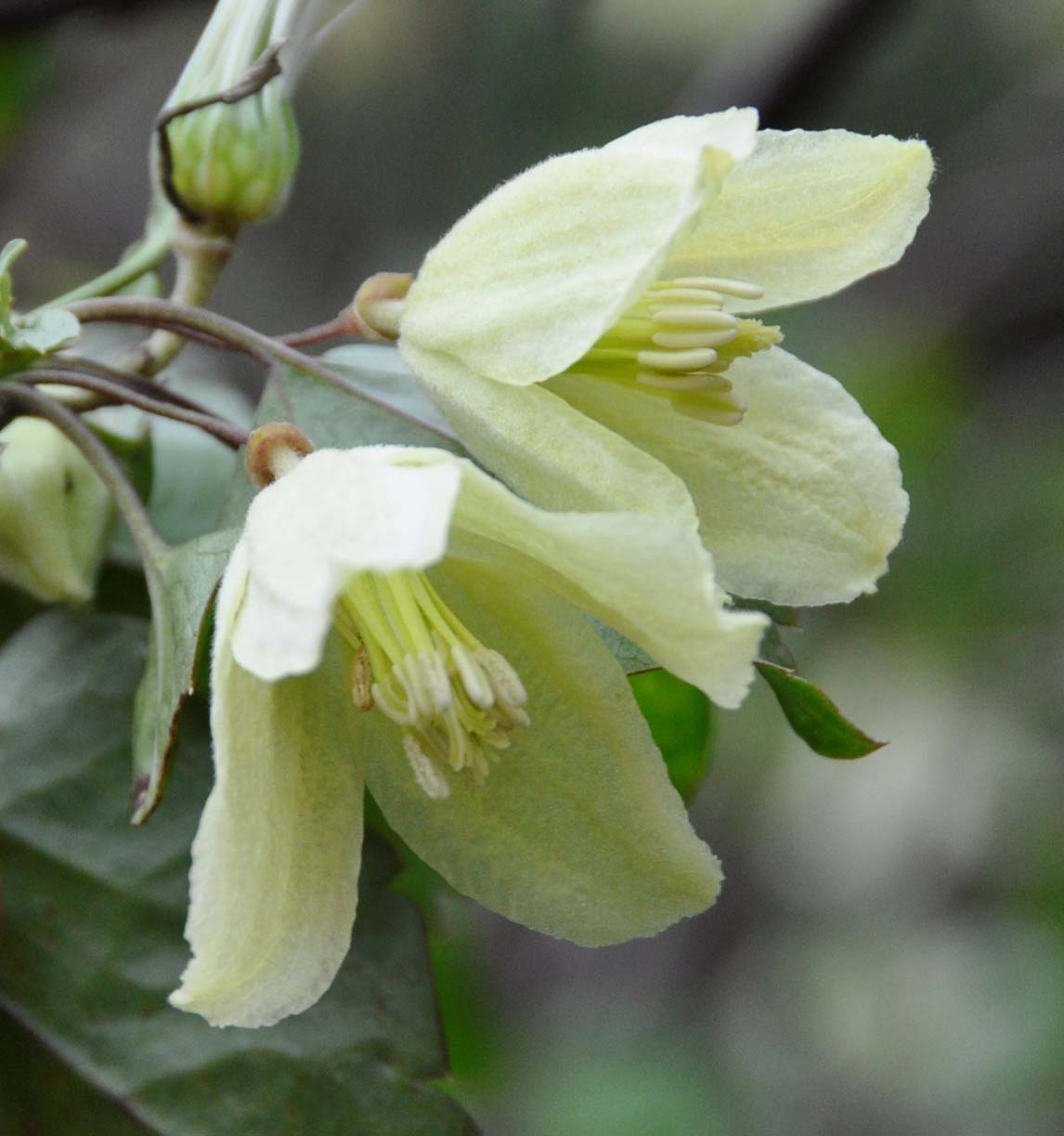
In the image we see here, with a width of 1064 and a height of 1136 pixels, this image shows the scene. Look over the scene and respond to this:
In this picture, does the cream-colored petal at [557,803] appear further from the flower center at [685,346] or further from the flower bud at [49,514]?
the flower bud at [49,514]

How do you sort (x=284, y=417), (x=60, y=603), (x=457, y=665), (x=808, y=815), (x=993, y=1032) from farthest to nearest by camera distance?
1. (x=808, y=815)
2. (x=993, y=1032)
3. (x=60, y=603)
4. (x=284, y=417)
5. (x=457, y=665)

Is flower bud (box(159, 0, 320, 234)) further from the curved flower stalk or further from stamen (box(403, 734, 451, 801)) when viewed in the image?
stamen (box(403, 734, 451, 801))

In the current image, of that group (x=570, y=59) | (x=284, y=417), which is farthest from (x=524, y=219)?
(x=570, y=59)

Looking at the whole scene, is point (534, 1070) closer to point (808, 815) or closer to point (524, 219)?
point (808, 815)

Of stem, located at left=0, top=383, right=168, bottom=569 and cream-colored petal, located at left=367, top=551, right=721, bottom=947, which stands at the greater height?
stem, located at left=0, top=383, right=168, bottom=569

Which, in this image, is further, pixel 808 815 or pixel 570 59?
pixel 570 59

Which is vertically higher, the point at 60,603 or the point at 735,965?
the point at 60,603

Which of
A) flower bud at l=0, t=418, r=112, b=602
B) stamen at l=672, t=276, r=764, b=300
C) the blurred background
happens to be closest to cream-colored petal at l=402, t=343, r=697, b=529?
stamen at l=672, t=276, r=764, b=300

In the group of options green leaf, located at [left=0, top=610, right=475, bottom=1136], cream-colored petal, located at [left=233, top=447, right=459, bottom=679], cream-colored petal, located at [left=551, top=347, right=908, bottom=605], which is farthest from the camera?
green leaf, located at [left=0, top=610, right=475, bottom=1136]
